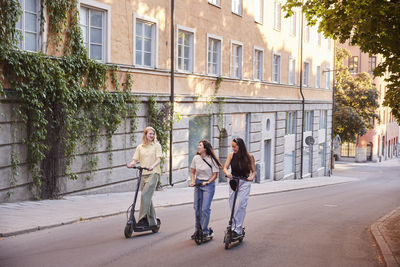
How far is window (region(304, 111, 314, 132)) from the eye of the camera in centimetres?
3456

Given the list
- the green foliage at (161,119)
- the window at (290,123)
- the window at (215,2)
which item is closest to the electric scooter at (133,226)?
the green foliage at (161,119)

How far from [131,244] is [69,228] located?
1829mm

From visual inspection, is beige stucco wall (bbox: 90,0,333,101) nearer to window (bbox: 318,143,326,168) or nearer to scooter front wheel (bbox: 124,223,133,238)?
window (bbox: 318,143,326,168)

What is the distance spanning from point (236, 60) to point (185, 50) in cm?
485

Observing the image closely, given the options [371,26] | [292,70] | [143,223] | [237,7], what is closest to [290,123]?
[292,70]

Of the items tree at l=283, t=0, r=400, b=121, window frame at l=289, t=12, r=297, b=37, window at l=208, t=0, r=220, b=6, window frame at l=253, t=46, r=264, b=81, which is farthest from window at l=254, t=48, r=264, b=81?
tree at l=283, t=0, r=400, b=121

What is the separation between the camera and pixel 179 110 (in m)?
19.0

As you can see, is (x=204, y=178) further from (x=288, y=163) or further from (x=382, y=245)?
(x=288, y=163)

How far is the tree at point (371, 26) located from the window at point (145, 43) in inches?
217

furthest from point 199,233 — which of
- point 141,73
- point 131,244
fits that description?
point 141,73

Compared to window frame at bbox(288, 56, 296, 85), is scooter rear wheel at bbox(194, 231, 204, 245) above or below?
below

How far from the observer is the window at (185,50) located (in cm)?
1936

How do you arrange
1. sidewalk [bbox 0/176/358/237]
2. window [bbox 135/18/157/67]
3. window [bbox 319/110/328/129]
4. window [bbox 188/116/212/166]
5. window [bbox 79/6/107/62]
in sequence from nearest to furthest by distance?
sidewalk [bbox 0/176/358/237]
window [bbox 79/6/107/62]
window [bbox 135/18/157/67]
window [bbox 188/116/212/166]
window [bbox 319/110/328/129]

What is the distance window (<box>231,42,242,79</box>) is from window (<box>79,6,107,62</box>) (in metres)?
9.44
